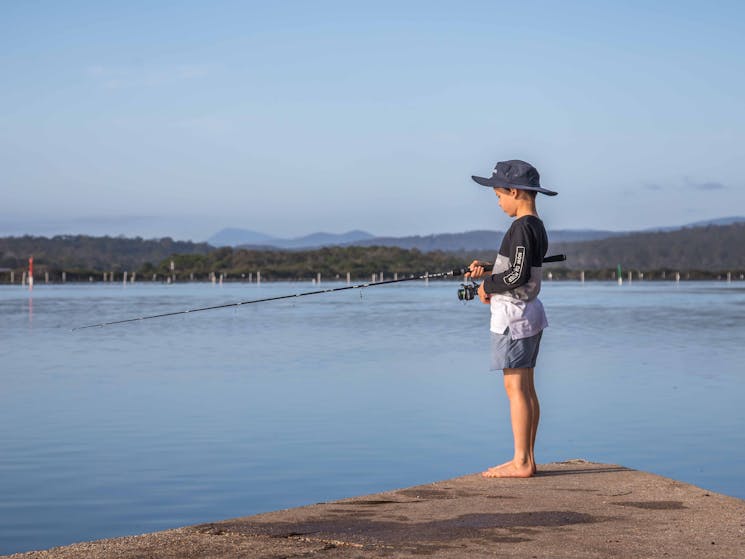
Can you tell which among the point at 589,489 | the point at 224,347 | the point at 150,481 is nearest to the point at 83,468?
the point at 150,481

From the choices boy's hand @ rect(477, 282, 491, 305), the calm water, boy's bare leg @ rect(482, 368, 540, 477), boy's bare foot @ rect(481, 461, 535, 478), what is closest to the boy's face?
boy's hand @ rect(477, 282, 491, 305)

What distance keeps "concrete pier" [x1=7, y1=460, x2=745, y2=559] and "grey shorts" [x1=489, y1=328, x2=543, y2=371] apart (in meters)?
0.91

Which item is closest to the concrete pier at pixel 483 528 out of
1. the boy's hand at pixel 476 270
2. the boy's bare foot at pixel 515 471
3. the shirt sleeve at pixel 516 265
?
the boy's bare foot at pixel 515 471

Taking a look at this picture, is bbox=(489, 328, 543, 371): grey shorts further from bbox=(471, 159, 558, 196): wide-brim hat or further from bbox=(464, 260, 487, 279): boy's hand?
bbox=(471, 159, 558, 196): wide-brim hat

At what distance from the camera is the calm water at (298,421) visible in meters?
12.3

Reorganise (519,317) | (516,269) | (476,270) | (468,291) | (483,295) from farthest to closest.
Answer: (468,291) → (476,270) → (483,295) → (519,317) → (516,269)

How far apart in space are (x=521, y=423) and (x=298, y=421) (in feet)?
28.9

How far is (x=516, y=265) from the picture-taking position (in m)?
9.27

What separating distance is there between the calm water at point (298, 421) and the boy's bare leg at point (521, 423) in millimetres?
3092

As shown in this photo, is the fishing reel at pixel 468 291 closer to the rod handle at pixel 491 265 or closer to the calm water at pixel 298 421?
the rod handle at pixel 491 265

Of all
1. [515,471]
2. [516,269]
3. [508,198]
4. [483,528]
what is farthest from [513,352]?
[483,528]

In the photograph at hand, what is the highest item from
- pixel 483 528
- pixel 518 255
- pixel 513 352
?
pixel 518 255

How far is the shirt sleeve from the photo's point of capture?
30.3 ft

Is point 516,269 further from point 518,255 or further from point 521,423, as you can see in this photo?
point 521,423
